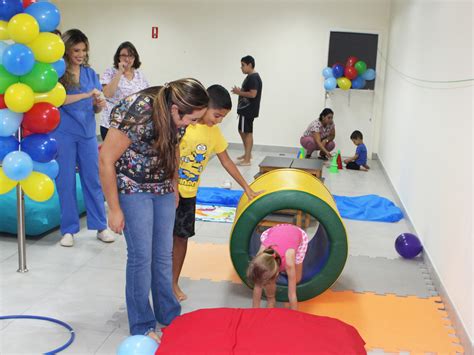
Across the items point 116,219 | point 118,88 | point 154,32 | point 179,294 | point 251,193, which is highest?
point 154,32

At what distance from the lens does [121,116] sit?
9.52 feet

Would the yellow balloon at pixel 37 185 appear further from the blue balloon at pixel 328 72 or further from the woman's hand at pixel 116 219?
the blue balloon at pixel 328 72

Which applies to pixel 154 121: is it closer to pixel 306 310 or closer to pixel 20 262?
pixel 306 310

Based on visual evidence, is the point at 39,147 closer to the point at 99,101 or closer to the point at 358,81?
the point at 99,101

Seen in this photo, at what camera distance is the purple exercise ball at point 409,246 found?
15.8 ft

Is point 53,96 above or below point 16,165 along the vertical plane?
above

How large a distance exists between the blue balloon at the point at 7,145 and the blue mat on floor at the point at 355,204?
2.70 meters

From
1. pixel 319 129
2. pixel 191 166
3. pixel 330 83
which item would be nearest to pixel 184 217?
pixel 191 166

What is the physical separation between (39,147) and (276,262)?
1.74m

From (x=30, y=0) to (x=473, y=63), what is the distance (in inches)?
112

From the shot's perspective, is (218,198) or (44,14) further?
(218,198)

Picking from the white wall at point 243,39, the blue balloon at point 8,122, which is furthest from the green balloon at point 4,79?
the white wall at point 243,39

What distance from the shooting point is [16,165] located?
3.75 metres

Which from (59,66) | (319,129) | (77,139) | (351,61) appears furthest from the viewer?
(351,61)
